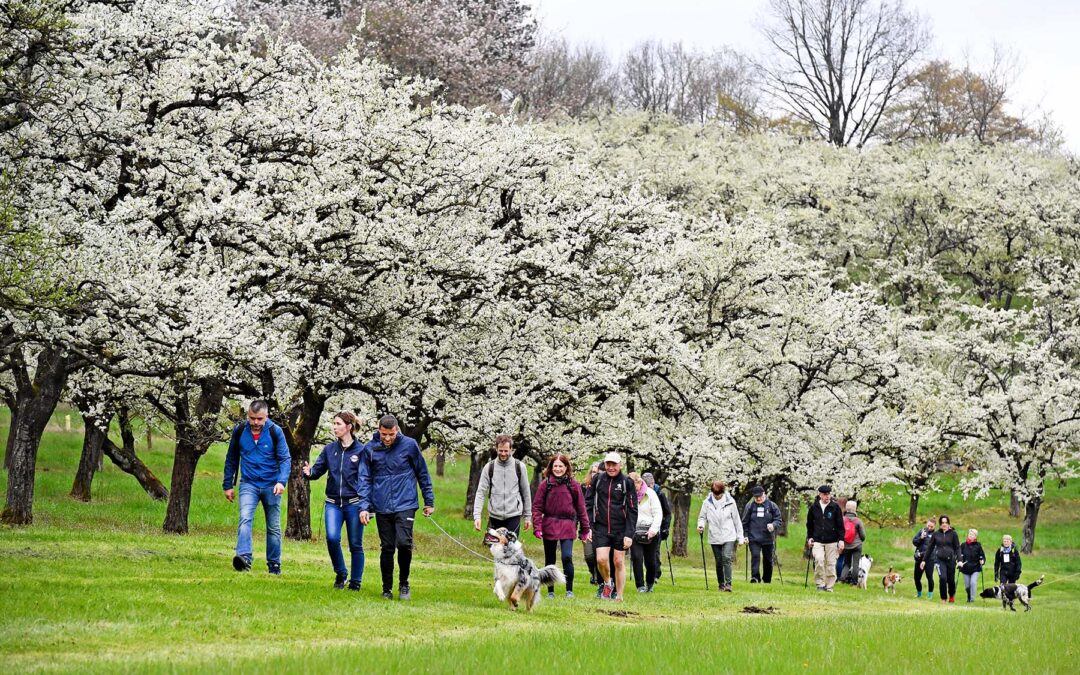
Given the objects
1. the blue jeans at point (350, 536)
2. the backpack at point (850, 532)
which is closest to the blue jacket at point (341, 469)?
the blue jeans at point (350, 536)

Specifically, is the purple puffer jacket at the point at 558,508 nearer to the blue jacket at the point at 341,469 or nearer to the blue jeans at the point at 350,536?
the blue jeans at the point at 350,536

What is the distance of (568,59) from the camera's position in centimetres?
8475

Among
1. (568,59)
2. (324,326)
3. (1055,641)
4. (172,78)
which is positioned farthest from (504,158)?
(568,59)

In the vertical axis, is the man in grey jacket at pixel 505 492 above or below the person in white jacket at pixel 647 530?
above

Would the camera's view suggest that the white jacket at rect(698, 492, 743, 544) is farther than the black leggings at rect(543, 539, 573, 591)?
Yes

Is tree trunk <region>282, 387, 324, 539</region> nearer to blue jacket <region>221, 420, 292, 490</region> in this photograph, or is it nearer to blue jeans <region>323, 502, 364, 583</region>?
blue jacket <region>221, 420, 292, 490</region>

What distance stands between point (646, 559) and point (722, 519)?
9.03 feet

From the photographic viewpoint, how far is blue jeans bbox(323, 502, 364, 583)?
14.2 meters

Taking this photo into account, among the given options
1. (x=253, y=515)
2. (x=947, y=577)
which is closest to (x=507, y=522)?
(x=253, y=515)

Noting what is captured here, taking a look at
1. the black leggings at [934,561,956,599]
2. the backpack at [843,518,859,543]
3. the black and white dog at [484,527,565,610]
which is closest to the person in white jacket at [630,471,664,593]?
the black and white dog at [484,527,565,610]

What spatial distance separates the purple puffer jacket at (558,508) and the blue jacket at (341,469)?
297 centimetres

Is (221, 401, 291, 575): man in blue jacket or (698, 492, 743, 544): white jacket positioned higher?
(221, 401, 291, 575): man in blue jacket

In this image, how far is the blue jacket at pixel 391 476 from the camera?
13.7 m

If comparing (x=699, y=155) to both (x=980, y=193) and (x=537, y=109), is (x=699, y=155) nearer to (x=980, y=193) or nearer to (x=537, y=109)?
(x=537, y=109)
